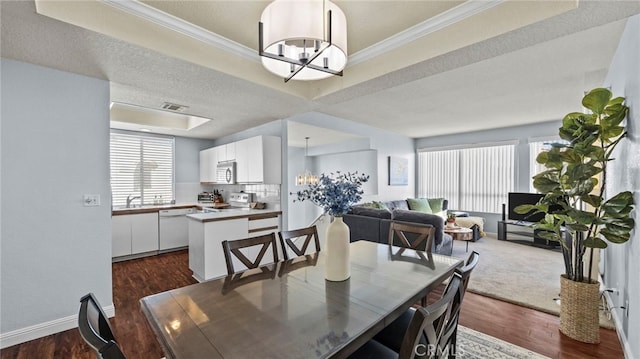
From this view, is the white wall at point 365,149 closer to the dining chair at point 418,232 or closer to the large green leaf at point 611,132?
the dining chair at point 418,232

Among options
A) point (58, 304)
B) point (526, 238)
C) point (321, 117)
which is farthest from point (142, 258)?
point (526, 238)

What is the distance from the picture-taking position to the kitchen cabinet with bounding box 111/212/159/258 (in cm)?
437

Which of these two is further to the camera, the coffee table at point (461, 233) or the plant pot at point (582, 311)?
Result: the coffee table at point (461, 233)

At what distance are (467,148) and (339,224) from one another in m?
6.30

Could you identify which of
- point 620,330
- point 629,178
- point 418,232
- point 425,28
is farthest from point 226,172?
point 620,330

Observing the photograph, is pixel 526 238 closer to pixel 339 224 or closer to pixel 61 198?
pixel 339 224

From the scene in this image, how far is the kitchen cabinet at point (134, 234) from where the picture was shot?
4.37 meters

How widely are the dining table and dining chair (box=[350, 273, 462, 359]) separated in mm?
194

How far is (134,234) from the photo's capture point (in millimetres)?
4555

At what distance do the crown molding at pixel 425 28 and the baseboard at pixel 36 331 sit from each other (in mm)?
3541

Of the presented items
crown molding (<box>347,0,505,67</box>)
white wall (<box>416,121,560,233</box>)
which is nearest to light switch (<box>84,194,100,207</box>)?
crown molding (<box>347,0,505,67</box>)

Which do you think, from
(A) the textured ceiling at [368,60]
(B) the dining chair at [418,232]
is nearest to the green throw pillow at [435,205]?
(A) the textured ceiling at [368,60]

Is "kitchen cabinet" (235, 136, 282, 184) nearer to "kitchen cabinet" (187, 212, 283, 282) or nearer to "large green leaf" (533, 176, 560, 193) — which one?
"kitchen cabinet" (187, 212, 283, 282)

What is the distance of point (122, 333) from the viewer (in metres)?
2.35
